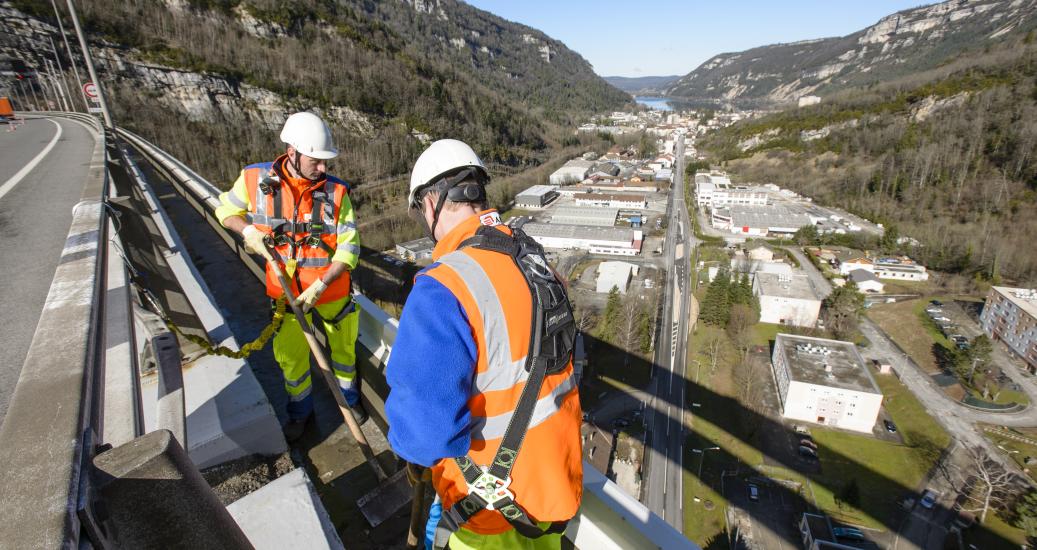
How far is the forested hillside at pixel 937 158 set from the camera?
108ft

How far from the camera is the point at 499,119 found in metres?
→ 76.8

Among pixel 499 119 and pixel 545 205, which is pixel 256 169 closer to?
pixel 545 205

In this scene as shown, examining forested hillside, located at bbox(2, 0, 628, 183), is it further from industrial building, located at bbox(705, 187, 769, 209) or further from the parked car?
the parked car

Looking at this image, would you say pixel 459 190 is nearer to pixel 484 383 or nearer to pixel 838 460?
pixel 484 383

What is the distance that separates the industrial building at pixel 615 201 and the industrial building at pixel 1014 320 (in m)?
26.2

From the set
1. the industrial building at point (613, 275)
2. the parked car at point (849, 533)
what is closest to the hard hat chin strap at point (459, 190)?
the parked car at point (849, 533)

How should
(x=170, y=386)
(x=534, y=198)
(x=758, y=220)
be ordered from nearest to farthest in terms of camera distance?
1. (x=170, y=386)
2. (x=758, y=220)
3. (x=534, y=198)

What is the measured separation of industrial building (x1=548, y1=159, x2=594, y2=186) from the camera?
57469mm

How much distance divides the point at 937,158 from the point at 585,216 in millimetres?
39289

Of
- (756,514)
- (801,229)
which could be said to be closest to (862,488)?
(756,514)

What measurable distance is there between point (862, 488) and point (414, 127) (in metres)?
57.3

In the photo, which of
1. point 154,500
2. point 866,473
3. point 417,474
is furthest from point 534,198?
point 154,500

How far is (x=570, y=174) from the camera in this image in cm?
5928

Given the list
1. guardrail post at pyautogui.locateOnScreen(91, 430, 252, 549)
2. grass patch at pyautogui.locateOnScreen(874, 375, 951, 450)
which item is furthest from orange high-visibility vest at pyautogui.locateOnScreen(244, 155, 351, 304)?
grass patch at pyautogui.locateOnScreen(874, 375, 951, 450)
